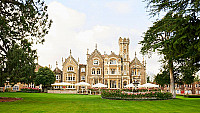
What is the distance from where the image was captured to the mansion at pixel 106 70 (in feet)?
184

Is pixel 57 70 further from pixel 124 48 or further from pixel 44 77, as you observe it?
pixel 124 48

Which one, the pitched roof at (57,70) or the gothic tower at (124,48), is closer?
the gothic tower at (124,48)

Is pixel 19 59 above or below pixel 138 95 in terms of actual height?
above

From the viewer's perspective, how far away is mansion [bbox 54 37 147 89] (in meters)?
56.2

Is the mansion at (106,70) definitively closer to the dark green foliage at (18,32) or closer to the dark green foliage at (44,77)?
the dark green foliage at (44,77)

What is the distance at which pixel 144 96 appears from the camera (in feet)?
78.4

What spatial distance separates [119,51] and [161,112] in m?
45.4

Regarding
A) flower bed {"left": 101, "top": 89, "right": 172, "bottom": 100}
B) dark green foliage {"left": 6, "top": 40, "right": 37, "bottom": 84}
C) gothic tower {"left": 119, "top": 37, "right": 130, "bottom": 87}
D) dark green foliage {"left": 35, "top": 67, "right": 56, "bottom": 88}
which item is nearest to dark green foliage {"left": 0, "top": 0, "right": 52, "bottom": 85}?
dark green foliage {"left": 6, "top": 40, "right": 37, "bottom": 84}

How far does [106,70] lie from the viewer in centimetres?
5666

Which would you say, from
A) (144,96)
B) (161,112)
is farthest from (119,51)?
(161,112)

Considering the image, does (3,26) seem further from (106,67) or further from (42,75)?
(106,67)

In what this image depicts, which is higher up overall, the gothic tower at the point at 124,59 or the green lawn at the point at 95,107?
the gothic tower at the point at 124,59

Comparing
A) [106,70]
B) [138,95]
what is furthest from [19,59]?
[106,70]

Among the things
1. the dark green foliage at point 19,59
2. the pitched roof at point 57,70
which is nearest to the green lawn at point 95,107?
the dark green foliage at point 19,59
